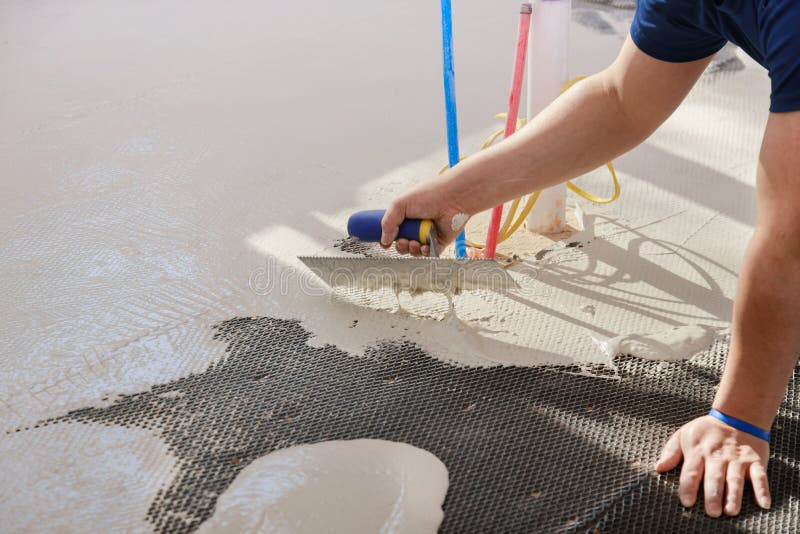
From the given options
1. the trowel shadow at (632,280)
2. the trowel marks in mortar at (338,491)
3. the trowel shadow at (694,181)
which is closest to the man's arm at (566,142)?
the trowel shadow at (632,280)

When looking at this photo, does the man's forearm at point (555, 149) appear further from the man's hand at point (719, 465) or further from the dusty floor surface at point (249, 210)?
the man's hand at point (719, 465)

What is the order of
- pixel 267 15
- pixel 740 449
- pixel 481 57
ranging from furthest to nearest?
pixel 267 15
pixel 481 57
pixel 740 449

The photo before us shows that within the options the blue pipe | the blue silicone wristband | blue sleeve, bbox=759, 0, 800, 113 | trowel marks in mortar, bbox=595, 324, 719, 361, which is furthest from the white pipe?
the blue silicone wristband

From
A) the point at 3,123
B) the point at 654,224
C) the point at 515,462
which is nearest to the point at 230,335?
the point at 515,462

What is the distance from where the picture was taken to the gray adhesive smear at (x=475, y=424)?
1.31 metres

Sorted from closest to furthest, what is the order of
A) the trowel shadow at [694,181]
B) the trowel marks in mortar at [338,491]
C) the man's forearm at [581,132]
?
1. the trowel marks in mortar at [338,491]
2. the man's forearm at [581,132]
3. the trowel shadow at [694,181]

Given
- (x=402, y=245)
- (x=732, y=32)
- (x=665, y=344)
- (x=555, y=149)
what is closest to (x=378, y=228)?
(x=402, y=245)

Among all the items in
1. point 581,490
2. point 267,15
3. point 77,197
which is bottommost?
point 581,490

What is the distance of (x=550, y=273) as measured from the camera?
2.04 meters

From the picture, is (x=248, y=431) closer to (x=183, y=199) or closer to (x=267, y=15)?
(x=183, y=199)

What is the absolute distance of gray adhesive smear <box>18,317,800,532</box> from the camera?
1.31 m

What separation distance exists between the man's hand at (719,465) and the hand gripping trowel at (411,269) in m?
0.51

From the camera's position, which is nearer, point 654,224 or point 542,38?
point 542,38

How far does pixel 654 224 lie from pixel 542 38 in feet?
2.12
